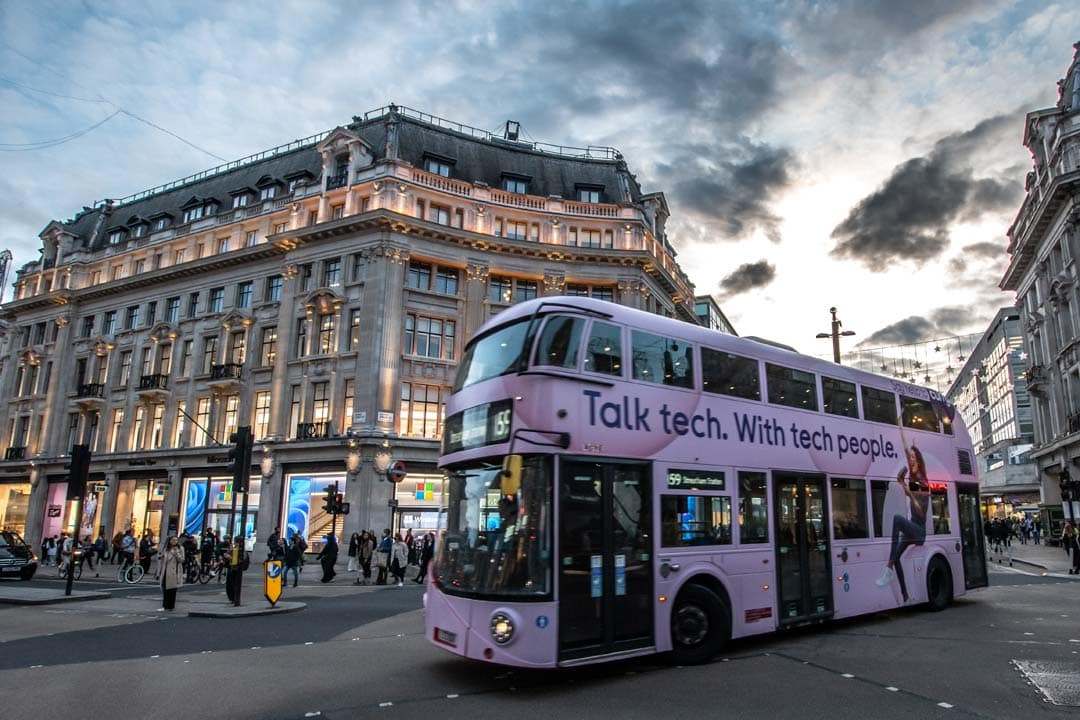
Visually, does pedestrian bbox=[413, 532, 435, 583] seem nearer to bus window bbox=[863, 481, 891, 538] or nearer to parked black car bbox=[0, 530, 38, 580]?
bus window bbox=[863, 481, 891, 538]

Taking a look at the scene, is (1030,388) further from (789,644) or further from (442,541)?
(442,541)

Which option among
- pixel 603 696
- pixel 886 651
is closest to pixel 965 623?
pixel 886 651

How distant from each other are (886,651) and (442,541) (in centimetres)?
635

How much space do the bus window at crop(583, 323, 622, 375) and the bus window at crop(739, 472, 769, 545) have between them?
2724mm

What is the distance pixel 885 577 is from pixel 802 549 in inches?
105

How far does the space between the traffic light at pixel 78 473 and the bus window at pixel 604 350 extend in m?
16.1

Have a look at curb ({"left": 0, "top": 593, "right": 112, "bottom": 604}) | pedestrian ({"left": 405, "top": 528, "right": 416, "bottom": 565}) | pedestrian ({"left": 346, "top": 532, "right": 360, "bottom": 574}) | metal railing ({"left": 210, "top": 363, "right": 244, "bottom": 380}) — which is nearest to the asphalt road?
curb ({"left": 0, "top": 593, "right": 112, "bottom": 604})

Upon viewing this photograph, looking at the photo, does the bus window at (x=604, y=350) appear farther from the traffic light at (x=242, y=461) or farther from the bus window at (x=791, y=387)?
the traffic light at (x=242, y=461)

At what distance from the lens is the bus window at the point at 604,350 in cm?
828

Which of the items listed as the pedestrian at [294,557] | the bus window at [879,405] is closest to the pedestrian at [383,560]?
the pedestrian at [294,557]

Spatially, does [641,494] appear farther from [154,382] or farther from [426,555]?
[154,382]

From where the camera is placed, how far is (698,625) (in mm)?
8727

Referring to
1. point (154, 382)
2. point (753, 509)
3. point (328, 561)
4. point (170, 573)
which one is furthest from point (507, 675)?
point (154, 382)

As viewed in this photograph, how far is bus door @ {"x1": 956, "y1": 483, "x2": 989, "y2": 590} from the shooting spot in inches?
551
